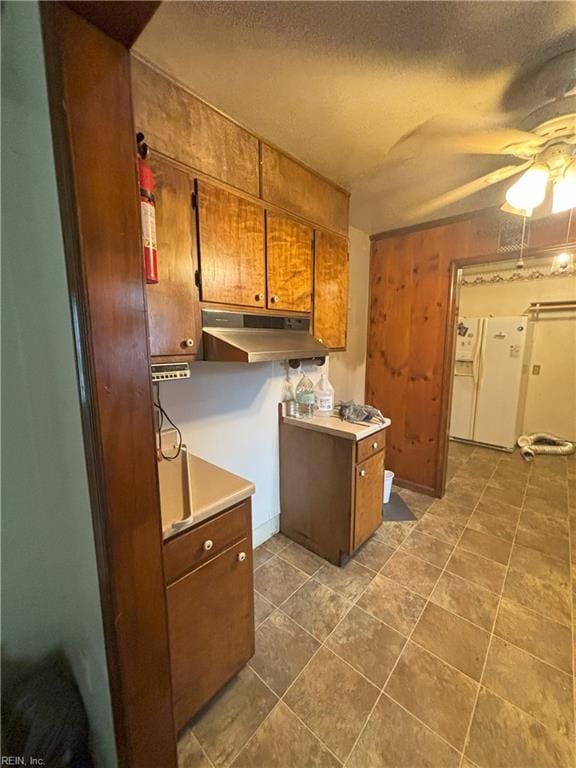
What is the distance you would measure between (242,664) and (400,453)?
85.1 inches

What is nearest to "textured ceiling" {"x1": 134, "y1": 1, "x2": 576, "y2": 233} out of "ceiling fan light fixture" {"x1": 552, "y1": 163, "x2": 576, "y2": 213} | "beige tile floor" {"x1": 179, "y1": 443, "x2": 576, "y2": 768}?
"ceiling fan light fixture" {"x1": 552, "y1": 163, "x2": 576, "y2": 213}

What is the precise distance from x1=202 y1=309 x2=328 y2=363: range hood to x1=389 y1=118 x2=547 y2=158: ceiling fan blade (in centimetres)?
100

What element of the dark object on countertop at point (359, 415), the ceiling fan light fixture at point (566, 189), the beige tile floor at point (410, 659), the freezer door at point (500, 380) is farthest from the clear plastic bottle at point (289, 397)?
the freezer door at point (500, 380)

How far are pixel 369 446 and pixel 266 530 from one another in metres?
1.00

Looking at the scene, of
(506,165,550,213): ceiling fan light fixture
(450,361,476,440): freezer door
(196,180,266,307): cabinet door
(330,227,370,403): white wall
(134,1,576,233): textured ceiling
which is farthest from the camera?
(450,361,476,440): freezer door

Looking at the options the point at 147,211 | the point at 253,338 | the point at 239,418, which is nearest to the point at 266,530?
the point at 239,418

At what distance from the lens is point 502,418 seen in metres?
3.73

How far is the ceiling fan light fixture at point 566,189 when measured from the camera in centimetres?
136

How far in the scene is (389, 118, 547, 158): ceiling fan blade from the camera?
50.9 inches

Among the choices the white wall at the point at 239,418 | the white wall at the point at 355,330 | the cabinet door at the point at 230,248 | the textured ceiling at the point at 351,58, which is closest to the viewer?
the textured ceiling at the point at 351,58

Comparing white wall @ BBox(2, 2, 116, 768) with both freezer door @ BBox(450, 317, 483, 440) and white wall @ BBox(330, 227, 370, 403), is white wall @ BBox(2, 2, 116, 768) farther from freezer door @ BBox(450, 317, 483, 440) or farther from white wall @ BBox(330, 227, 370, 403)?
freezer door @ BBox(450, 317, 483, 440)

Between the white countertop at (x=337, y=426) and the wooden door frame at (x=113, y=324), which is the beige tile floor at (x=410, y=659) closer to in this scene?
the wooden door frame at (x=113, y=324)

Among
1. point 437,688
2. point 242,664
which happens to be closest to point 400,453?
point 437,688

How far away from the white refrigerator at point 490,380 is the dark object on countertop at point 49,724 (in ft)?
12.9
